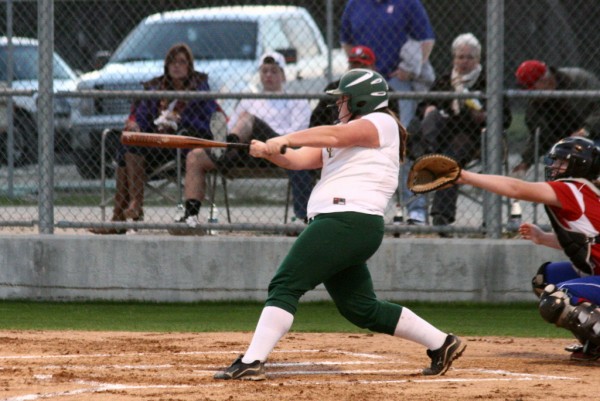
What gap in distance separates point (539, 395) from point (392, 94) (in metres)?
4.05

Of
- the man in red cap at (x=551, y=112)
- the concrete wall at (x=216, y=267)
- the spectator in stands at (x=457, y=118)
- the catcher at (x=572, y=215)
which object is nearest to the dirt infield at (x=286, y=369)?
the catcher at (x=572, y=215)

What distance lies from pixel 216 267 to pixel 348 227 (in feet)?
11.7

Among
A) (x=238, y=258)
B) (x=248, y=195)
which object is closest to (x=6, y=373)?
(x=238, y=258)

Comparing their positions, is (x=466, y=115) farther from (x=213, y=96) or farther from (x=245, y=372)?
(x=245, y=372)

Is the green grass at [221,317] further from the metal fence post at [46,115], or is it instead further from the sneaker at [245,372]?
the sneaker at [245,372]

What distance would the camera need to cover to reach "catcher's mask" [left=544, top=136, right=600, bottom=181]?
6.88 m

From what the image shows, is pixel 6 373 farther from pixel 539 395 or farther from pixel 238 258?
pixel 238 258

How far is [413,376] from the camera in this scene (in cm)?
637

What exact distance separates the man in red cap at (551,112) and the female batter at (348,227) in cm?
Answer: 404

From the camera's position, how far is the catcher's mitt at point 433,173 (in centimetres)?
641

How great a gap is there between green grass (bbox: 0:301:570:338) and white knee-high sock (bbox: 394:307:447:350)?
6.23 ft

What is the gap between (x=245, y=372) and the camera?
19.9 feet

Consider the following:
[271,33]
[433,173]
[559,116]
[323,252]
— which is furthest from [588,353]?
[271,33]

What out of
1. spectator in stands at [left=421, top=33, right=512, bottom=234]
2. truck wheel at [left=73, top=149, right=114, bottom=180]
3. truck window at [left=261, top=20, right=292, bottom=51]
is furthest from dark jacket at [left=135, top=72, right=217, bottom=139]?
truck window at [left=261, top=20, right=292, bottom=51]
